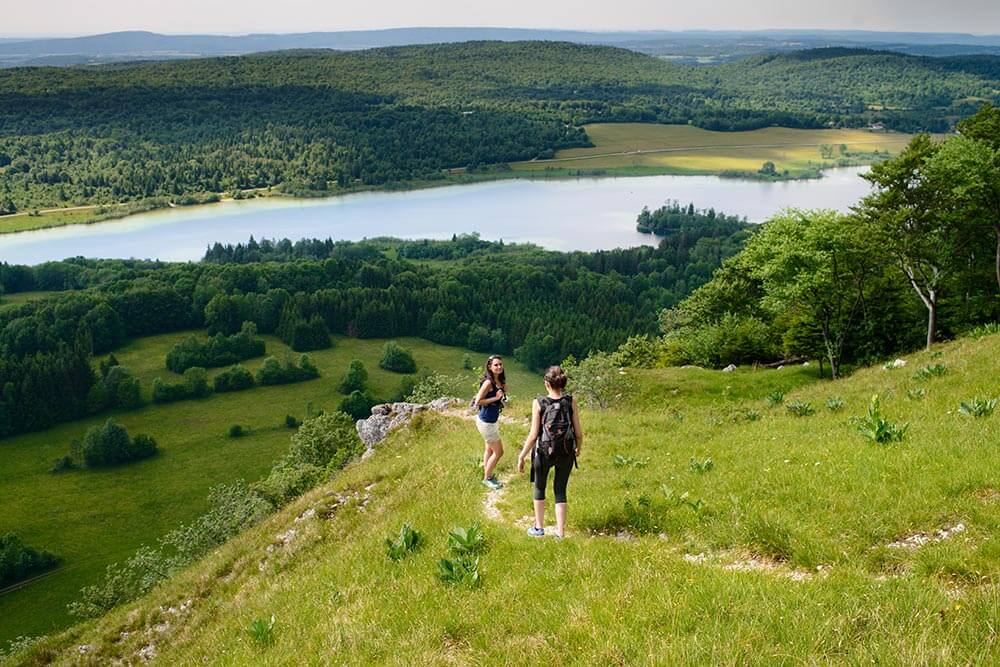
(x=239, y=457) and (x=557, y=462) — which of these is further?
(x=239, y=457)

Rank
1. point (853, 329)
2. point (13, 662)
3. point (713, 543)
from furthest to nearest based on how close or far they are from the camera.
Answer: point (853, 329)
point (13, 662)
point (713, 543)

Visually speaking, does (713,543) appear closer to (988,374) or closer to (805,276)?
(988,374)

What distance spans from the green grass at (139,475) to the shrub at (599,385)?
5443 centimetres

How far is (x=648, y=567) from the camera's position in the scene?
8859mm

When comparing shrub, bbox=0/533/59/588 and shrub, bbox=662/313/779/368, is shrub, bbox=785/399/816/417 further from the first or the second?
shrub, bbox=0/533/59/588

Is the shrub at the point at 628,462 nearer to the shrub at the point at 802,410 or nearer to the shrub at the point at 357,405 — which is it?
the shrub at the point at 802,410

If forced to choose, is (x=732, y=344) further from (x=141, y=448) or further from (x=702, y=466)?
(x=141, y=448)

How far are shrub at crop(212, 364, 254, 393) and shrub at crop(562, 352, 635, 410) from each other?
331ft

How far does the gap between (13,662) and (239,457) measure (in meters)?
82.9

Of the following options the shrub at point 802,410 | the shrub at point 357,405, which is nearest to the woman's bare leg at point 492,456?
the shrub at point 802,410

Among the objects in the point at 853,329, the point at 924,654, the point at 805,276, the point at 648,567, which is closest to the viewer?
the point at 924,654

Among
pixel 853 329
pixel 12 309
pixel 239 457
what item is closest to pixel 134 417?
pixel 239 457

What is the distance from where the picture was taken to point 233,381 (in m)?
126

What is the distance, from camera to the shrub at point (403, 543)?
448 inches
